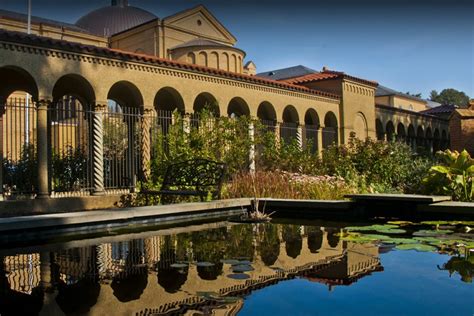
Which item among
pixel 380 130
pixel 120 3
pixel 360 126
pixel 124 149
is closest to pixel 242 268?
pixel 124 149

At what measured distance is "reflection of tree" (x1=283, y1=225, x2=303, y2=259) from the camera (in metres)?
5.61

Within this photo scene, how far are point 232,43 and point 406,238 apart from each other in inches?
1258

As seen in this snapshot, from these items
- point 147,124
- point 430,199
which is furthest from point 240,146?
point 430,199

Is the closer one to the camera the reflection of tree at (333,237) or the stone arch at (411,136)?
the reflection of tree at (333,237)

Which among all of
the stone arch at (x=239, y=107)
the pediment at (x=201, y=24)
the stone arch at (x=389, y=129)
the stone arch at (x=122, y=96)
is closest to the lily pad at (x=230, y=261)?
the stone arch at (x=122, y=96)

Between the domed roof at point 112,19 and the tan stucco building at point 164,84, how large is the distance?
80 mm

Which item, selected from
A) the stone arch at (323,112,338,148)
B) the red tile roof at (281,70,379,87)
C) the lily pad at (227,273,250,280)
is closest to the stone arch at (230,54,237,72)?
the red tile roof at (281,70,379,87)

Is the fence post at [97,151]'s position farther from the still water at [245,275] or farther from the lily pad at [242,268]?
the lily pad at [242,268]

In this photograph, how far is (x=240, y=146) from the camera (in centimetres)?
1347

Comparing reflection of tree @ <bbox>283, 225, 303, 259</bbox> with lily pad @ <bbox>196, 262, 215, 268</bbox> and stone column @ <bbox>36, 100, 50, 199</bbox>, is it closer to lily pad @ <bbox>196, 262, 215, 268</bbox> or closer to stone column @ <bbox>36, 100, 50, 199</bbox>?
lily pad @ <bbox>196, 262, 215, 268</bbox>

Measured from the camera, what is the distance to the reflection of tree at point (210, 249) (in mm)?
4609

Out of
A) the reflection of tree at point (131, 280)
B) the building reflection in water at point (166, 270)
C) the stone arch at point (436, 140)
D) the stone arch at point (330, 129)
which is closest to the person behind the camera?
the building reflection in water at point (166, 270)

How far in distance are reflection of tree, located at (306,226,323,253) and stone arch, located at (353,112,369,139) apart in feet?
58.3

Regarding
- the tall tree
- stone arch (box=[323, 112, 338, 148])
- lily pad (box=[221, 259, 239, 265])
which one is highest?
the tall tree
